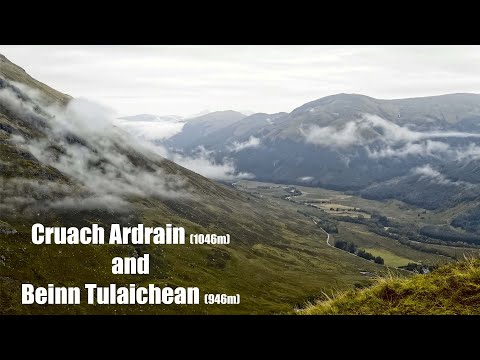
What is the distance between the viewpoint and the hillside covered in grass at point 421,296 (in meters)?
13.3

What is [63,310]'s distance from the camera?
175250 millimetres

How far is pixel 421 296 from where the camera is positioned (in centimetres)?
1409

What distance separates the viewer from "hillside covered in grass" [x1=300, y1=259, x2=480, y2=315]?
1329cm
